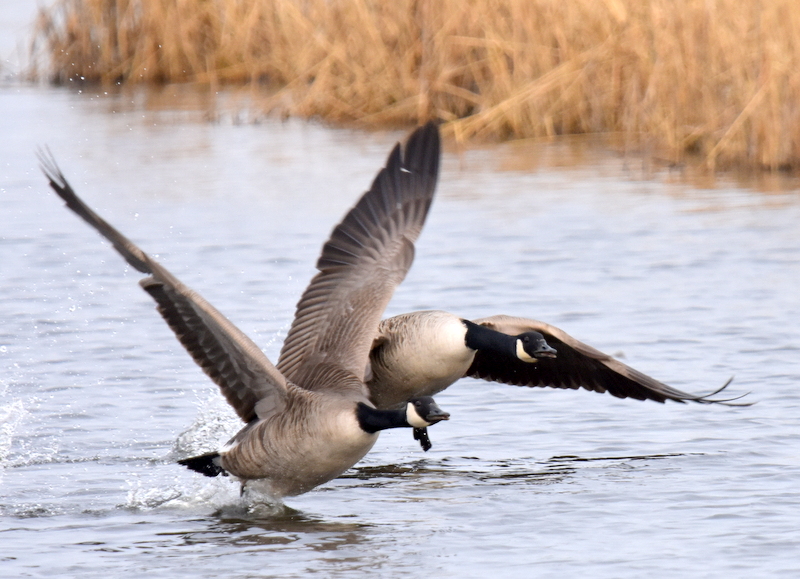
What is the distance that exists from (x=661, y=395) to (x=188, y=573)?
9.07ft

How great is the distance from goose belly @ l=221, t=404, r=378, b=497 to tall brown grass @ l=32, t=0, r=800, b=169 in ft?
22.6

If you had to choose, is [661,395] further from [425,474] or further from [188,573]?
[188,573]

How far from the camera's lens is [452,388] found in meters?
8.03

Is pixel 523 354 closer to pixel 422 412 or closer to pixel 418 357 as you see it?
pixel 418 357

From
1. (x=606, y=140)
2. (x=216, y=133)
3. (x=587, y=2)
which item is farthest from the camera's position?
(x=216, y=133)

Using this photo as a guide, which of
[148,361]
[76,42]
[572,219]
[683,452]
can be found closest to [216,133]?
[76,42]

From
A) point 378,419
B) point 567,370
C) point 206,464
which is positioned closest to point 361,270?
point 567,370

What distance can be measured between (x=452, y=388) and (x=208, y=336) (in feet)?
8.28

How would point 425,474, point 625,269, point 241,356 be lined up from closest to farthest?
point 241,356 → point 425,474 → point 625,269

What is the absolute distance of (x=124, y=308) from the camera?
9570 millimetres

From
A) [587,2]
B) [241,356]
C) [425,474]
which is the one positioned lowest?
[425,474]

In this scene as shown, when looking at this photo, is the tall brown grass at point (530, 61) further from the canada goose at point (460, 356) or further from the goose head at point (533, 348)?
the goose head at point (533, 348)

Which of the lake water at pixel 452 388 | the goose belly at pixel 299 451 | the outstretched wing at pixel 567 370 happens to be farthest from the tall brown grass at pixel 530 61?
the goose belly at pixel 299 451

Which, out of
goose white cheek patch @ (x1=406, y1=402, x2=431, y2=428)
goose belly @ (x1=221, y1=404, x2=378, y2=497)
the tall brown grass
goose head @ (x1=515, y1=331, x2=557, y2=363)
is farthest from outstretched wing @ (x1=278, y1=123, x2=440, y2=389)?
the tall brown grass
